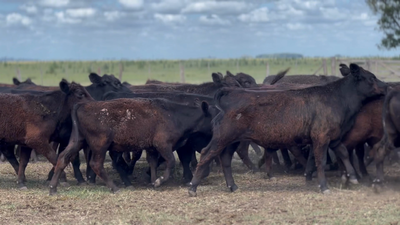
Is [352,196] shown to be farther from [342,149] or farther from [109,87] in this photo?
[109,87]

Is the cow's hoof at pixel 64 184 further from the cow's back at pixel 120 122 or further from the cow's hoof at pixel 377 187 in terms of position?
the cow's hoof at pixel 377 187

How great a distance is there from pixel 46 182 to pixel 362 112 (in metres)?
5.38

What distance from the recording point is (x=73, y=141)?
911cm

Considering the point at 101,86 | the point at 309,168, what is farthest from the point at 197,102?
the point at 101,86

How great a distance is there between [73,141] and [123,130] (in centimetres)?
78

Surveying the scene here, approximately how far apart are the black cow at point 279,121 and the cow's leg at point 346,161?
0.6 inches

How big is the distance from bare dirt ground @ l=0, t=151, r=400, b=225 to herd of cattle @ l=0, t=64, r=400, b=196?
10.7 inches

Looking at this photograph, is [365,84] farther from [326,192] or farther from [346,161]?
[326,192]

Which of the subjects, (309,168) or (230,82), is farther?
(230,82)

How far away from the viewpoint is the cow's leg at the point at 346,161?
29.4 feet

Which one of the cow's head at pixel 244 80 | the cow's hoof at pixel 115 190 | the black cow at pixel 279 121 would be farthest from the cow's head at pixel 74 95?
the cow's head at pixel 244 80

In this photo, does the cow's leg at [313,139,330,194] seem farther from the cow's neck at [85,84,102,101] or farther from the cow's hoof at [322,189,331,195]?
the cow's neck at [85,84,102,101]

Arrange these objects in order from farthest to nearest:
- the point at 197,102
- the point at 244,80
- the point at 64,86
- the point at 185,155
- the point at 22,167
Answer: the point at 244,80 < the point at 185,155 < the point at 197,102 < the point at 22,167 < the point at 64,86

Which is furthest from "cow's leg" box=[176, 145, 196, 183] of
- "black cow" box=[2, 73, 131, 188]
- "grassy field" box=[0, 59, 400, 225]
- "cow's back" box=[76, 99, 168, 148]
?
"black cow" box=[2, 73, 131, 188]
